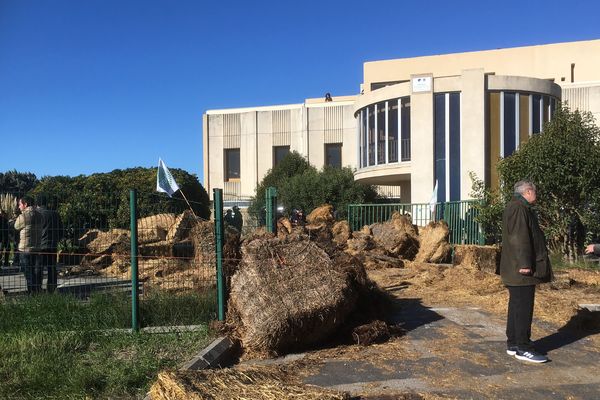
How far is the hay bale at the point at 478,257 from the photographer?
36.9 feet

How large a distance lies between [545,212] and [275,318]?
9515 millimetres

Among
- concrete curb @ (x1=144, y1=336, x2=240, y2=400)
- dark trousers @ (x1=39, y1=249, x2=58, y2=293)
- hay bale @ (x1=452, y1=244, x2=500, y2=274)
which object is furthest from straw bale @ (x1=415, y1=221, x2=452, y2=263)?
dark trousers @ (x1=39, y1=249, x2=58, y2=293)

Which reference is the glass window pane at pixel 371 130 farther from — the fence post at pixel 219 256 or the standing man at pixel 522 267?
the standing man at pixel 522 267

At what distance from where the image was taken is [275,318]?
5500mm

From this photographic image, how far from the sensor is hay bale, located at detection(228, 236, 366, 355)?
5547 mm

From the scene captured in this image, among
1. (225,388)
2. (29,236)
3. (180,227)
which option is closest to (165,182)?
(180,227)

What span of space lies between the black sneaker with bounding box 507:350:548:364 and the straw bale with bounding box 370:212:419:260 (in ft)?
26.2

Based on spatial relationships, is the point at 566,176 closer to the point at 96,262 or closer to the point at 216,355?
the point at 216,355

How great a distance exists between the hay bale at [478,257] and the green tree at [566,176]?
208 centimetres

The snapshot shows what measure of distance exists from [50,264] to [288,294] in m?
4.08

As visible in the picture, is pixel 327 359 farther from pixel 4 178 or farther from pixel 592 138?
pixel 4 178

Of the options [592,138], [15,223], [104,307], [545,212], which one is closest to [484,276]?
[545,212]

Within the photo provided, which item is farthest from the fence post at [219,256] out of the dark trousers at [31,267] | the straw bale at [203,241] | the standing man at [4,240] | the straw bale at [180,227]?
the standing man at [4,240]

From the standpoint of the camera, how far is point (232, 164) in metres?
40.9
